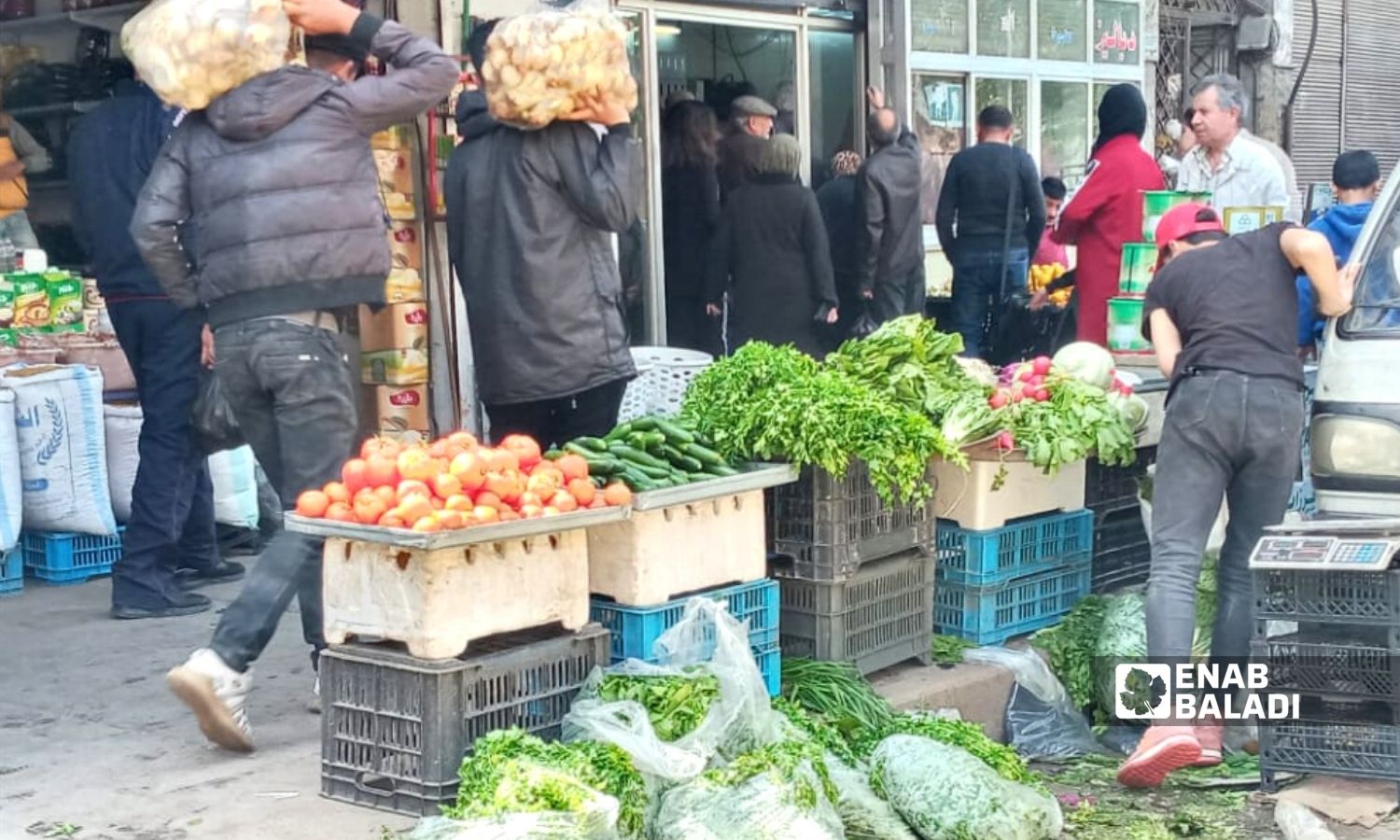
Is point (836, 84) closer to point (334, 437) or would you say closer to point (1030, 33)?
point (1030, 33)

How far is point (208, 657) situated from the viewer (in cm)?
529

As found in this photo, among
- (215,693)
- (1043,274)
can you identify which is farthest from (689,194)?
(215,693)

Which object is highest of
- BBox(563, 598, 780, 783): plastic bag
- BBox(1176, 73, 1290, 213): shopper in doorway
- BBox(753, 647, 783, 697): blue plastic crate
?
BBox(1176, 73, 1290, 213): shopper in doorway

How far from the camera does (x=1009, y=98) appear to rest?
41.9 ft

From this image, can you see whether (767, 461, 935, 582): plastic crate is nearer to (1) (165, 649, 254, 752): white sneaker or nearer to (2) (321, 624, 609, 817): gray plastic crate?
(2) (321, 624, 609, 817): gray plastic crate

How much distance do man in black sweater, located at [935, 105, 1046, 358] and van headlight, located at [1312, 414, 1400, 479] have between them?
496 centimetres

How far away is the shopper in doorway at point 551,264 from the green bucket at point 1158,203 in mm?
3271

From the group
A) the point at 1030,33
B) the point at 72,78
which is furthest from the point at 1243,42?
the point at 72,78

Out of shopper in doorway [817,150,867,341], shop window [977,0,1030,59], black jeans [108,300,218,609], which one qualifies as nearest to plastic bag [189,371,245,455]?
black jeans [108,300,218,609]

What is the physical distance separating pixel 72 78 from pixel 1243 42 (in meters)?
10.9

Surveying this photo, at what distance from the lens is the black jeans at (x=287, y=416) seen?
214 inches

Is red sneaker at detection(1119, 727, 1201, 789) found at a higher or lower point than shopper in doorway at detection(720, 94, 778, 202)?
lower

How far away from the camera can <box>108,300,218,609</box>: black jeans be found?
23.5ft

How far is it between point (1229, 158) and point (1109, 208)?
638 millimetres
